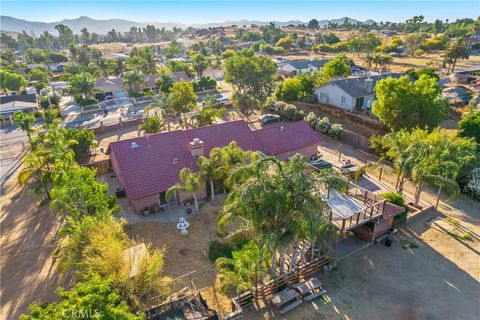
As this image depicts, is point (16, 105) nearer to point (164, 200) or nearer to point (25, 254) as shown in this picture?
point (25, 254)

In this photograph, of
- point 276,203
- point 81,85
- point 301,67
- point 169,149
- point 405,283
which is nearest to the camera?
point 276,203

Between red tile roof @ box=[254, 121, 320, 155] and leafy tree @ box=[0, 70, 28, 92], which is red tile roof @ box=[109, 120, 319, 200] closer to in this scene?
red tile roof @ box=[254, 121, 320, 155]

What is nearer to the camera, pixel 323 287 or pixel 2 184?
pixel 323 287

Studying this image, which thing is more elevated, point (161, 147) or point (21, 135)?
point (161, 147)

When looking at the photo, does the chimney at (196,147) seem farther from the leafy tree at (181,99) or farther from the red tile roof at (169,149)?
the leafy tree at (181,99)

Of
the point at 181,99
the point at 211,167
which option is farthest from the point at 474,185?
the point at 181,99

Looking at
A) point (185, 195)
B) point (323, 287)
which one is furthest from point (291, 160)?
point (185, 195)

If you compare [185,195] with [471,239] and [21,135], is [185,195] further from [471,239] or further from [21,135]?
[21,135]
